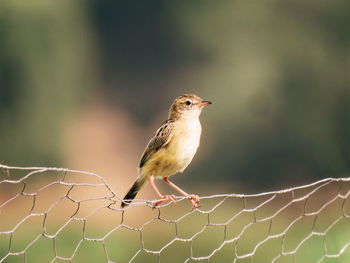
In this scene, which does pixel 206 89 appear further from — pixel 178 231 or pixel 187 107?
pixel 187 107

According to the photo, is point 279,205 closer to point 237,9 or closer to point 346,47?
point 346,47

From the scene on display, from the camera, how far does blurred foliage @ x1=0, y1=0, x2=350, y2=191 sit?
2100 cm

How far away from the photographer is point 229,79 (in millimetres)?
23047

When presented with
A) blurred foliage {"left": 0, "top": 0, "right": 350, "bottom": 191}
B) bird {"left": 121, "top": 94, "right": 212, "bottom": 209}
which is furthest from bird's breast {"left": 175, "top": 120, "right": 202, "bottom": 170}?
blurred foliage {"left": 0, "top": 0, "right": 350, "bottom": 191}

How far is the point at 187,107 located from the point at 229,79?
16.6m

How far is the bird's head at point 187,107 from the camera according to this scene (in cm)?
647

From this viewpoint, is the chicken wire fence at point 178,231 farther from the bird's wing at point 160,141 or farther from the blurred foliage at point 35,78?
the blurred foliage at point 35,78

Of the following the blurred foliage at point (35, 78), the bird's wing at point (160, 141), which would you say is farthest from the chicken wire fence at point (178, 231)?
the blurred foliage at point (35, 78)

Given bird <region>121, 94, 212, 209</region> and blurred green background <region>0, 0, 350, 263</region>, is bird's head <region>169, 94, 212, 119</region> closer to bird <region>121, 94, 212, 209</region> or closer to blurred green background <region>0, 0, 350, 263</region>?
bird <region>121, 94, 212, 209</region>

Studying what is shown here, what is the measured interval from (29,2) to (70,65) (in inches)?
83.5

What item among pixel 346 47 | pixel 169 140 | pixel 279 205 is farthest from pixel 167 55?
pixel 169 140

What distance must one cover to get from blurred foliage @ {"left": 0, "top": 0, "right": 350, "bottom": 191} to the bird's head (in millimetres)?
11729

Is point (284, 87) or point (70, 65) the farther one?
point (70, 65)

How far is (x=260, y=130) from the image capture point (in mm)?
22438
